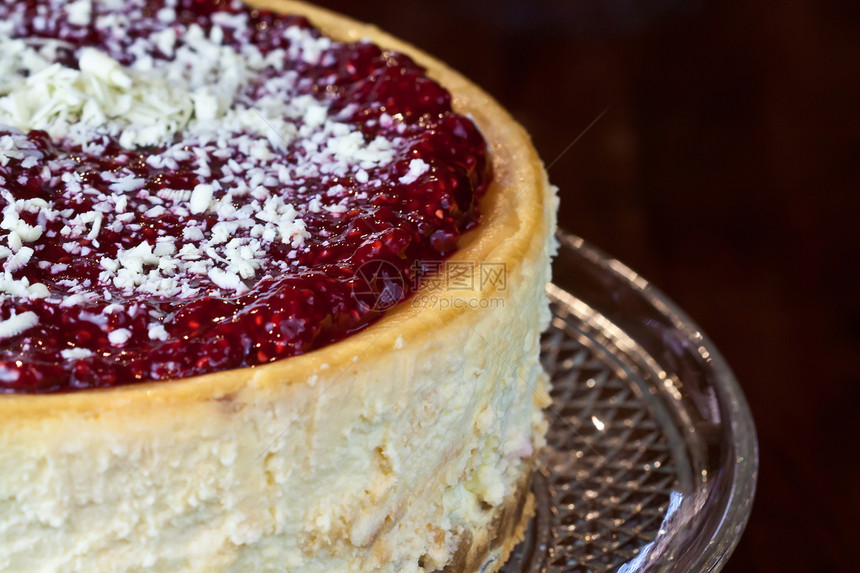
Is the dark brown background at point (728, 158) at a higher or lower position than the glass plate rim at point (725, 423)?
lower

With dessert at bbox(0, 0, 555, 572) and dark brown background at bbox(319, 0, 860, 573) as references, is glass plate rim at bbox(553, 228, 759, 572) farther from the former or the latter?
dark brown background at bbox(319, 0, 860, 573)

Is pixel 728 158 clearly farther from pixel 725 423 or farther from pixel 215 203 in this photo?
pixel 215 203

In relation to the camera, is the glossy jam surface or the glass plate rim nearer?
the glossy jam surface

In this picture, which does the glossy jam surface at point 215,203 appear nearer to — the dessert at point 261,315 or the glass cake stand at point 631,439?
the dessert at point 261,315

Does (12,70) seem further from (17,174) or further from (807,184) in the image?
(807,184)

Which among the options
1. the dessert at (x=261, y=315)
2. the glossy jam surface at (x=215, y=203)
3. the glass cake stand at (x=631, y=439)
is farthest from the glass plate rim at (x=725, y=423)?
the glossy jam surface at (x=215, y=203)

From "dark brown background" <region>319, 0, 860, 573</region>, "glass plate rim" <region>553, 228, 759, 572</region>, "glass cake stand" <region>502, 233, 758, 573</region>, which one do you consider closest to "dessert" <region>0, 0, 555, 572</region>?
"glass cake stand" <region>502, 233, 758, 573</region>

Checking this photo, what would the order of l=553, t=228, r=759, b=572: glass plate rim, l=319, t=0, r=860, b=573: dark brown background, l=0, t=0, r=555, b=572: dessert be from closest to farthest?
l=0, t=0, r=555, b=572: dessert < l=553, t=228, r=759, b=572: glass plate rim < l=319, t=0, r=860, b=573: dark brown background
